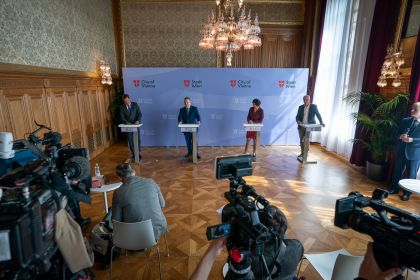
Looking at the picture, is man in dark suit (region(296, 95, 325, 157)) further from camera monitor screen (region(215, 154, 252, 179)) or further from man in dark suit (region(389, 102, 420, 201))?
camera monitor screen (region(215, 154, 252, 179))

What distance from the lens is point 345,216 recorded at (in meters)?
1.20

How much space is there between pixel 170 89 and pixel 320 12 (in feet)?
15.0

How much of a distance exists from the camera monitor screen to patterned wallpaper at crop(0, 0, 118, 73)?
11.2 ft

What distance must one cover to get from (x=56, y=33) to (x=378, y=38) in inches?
224

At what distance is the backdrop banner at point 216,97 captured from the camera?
20.8 feet

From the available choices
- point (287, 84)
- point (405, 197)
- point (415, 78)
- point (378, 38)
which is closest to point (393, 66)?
point (415, 78)

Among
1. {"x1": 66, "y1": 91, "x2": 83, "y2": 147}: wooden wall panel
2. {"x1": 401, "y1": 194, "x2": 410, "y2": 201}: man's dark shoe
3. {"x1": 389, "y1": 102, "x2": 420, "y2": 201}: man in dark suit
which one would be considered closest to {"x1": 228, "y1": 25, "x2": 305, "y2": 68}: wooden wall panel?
{"x1": 389, "y1": 102, "x2": 420, "y2": 201}: man in dark suit

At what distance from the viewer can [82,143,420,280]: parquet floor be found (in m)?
2.41

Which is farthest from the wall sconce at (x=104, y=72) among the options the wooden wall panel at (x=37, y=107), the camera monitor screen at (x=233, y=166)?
the camera monitor screen at (x=233, y=166)

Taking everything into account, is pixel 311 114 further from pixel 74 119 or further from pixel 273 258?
pixel 74 119

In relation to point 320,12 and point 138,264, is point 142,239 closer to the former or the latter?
point 138,264

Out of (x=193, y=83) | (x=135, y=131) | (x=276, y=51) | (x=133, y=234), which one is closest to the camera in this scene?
(x=133, y=234)

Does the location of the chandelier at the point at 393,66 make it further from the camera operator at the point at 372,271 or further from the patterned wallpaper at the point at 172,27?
the patterned wallpaper at the point at 172,27

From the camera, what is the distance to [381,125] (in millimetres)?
4234
